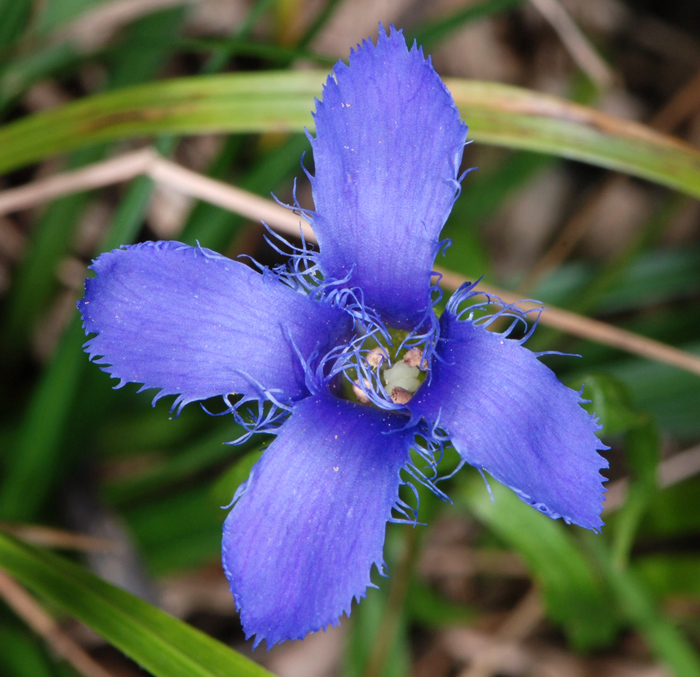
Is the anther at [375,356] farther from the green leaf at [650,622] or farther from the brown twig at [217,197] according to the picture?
the green leaf at [650,622]

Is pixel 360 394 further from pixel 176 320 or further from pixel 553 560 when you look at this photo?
pixel 553 560

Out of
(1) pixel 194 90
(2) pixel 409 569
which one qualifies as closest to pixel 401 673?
(2) pixel 409 569

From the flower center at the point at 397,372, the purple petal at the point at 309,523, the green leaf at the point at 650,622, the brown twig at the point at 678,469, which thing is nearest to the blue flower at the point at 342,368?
the purple petal at the point at 309,523

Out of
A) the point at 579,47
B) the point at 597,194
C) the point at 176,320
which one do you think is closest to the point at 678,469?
the point at 597,194

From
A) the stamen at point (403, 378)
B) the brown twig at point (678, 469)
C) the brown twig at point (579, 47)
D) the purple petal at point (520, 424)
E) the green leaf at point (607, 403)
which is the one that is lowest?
the brown twig at point (678, 469)

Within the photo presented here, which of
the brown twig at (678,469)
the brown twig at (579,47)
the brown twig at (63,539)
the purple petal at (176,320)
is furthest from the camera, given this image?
the brown twig at (678,469)

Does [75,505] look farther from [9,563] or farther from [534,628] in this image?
[534,628]
